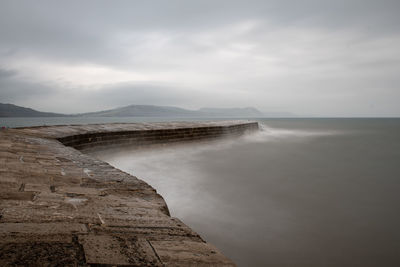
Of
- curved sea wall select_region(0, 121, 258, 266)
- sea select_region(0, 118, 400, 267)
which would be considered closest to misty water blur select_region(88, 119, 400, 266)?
sea select_region(0, 118, 400, 267)

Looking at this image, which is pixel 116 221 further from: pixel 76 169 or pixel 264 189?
pixel 264 189

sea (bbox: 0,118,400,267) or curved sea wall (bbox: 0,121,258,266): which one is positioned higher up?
curved sea wall (bbox: 0,121,258,266)

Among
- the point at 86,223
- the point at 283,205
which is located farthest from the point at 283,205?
the point at 86,223

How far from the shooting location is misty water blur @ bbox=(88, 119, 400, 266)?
2557mm

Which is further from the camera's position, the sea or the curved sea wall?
the sea

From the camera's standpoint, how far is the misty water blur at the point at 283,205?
8.39 feet

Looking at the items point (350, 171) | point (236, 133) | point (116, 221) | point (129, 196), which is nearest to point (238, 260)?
point (129, 196)

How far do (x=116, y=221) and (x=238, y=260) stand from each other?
4.75 ft

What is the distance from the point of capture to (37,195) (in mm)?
1720

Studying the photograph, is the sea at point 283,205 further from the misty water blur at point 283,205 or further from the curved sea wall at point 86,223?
the curved sea wall at point 86,223

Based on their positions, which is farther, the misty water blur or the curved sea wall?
the misty water blur

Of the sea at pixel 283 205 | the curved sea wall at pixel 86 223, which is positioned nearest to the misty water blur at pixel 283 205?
the sea at pixel 283 205

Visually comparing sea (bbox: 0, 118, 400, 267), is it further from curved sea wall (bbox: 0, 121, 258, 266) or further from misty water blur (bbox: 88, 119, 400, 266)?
curved sea wall (bbox: 0, 121, 258, 266)

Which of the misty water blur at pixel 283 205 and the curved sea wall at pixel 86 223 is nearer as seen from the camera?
the curved sea wall at pixel 86 223
